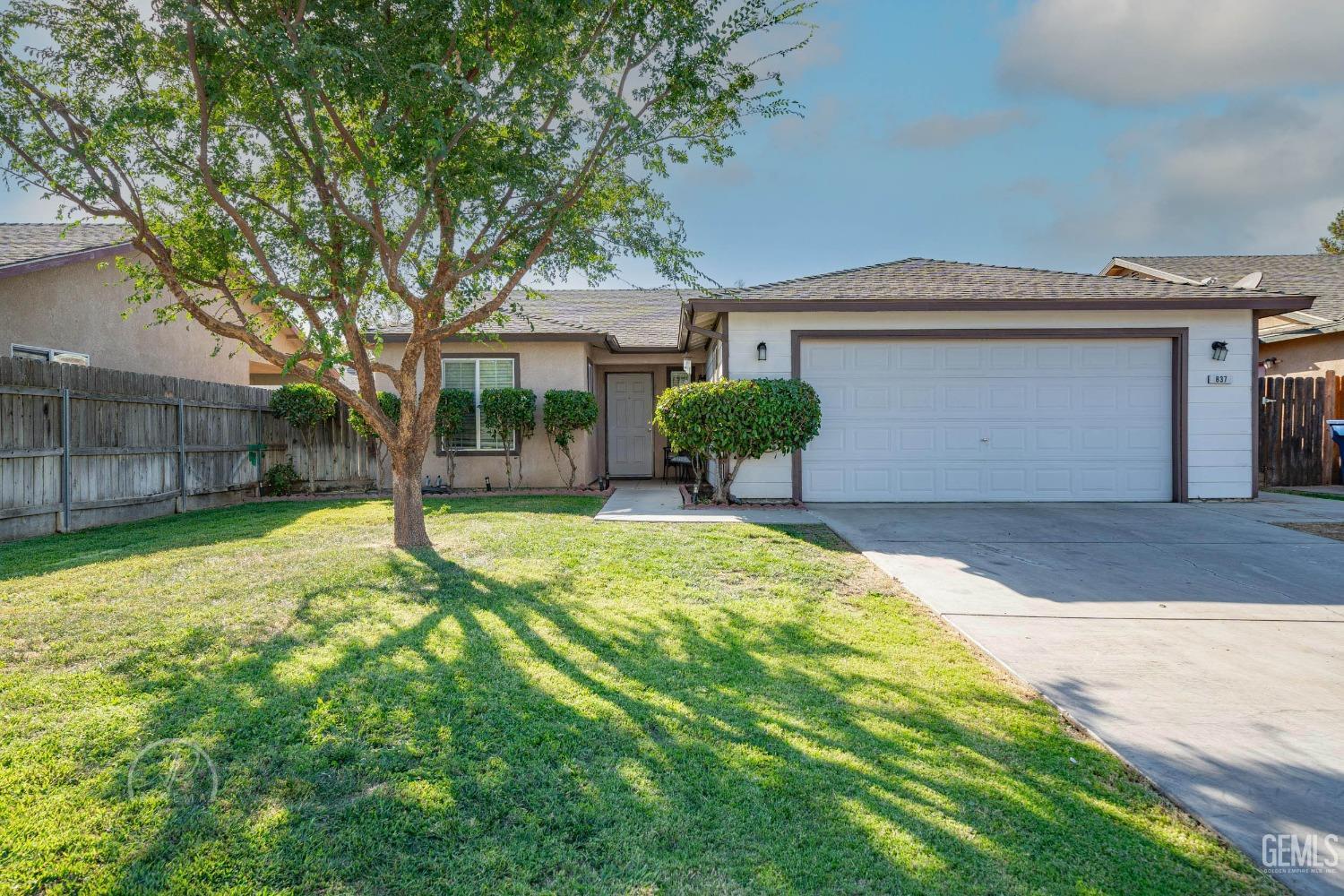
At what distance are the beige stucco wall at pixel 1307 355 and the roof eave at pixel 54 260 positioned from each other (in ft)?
61.3

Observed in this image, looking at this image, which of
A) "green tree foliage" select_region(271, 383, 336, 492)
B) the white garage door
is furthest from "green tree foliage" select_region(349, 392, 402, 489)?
the white garage door

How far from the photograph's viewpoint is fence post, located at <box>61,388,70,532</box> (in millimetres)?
7746

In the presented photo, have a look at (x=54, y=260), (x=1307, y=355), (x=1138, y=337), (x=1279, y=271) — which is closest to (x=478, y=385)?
(x=54, y=260)

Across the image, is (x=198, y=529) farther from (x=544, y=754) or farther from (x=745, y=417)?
(x=544, y=754)

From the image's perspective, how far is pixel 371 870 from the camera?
6.23 ft

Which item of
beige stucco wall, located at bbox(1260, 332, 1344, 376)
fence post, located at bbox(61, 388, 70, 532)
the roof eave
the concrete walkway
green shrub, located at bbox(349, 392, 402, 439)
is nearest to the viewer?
fence post, located at bbox(61, 388, 70, 532)

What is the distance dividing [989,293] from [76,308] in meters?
13.6

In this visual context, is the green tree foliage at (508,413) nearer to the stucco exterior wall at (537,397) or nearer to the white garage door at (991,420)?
the stucco exterior wall at (537,397)

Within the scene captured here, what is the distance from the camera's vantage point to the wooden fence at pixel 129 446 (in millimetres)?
7297

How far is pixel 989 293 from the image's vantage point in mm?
9219

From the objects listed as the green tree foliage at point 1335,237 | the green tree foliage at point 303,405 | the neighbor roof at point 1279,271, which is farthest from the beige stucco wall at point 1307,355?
the green tree foliage at point 1335,237

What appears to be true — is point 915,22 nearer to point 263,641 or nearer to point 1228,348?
point 1228,348

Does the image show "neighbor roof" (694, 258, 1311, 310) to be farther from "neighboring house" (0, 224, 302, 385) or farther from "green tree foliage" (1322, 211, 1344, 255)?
"green tree foliage" (1322, 211, 1344, 255)

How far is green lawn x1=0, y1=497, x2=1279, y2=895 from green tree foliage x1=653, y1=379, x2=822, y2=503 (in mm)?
4092
